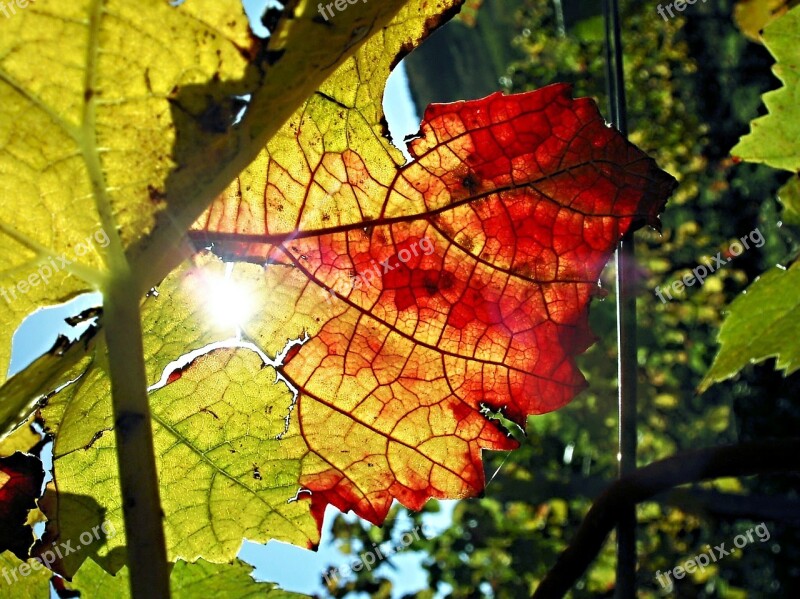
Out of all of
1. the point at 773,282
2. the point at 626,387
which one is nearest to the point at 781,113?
the point at 773,282

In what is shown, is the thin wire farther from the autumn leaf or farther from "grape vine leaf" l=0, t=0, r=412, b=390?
the autumn leaf

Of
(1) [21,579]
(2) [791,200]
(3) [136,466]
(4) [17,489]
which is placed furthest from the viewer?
(2) [791,200]

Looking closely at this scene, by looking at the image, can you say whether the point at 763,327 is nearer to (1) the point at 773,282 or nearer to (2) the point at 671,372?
(1) the point at 773,282

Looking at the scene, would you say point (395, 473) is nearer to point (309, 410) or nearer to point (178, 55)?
point (309, 410)

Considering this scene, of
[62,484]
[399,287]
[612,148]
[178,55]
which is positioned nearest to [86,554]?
[62,484]

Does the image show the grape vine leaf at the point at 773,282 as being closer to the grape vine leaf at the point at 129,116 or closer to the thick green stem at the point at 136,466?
the grape vine leaf at the point at 129,116

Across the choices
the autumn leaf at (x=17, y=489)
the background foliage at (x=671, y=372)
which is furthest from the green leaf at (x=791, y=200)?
the background foliage at (x=671, y=372)
